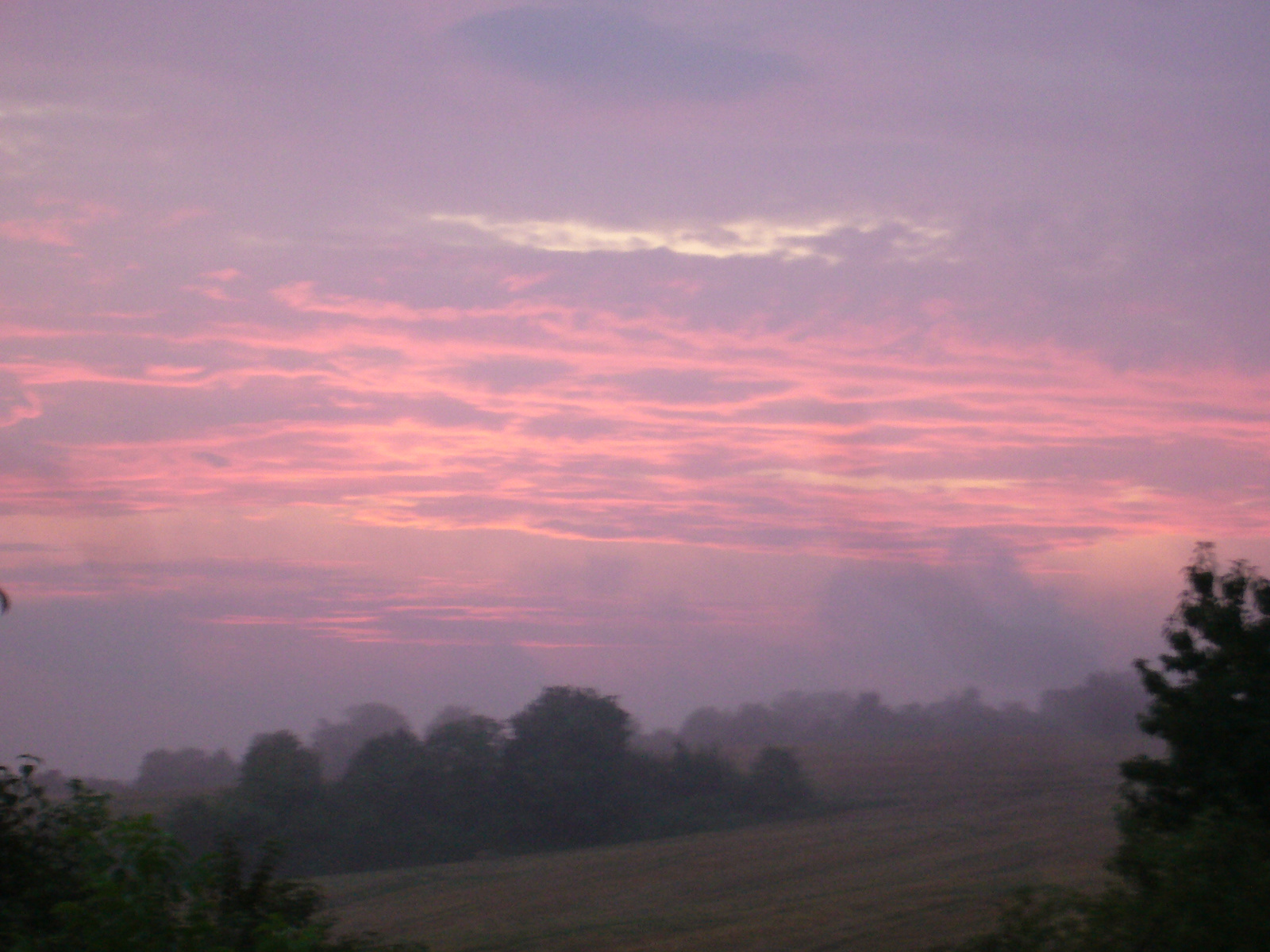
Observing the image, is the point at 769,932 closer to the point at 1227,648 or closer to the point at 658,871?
the point at 658,871

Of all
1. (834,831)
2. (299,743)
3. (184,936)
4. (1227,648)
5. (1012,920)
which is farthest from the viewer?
(834,831)

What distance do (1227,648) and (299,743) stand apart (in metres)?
30.6

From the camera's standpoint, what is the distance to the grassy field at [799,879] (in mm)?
26094

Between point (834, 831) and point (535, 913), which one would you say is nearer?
point (535, 913)

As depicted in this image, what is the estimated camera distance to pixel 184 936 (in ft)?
24.1

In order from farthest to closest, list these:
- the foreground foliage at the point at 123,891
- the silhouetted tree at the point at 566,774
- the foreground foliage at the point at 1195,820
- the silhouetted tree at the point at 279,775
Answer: the silhouetted tree at the point at 566,774 < the silhouetted tree at the point at 279,775 < the foreground foliage at the point at 1195,820 < the foreground foliage at the point at 123,891

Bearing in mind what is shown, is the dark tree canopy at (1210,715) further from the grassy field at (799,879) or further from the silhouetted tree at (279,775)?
the silhouetted tree at (279,775)

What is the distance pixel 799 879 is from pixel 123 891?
2887 cm

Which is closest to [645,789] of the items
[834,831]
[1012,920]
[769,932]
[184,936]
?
[834,831]

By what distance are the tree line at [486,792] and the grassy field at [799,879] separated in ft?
5.34

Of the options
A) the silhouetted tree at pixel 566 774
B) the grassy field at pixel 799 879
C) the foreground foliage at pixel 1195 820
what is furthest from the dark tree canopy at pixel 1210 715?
the silhouetted tree at pixel 566 774

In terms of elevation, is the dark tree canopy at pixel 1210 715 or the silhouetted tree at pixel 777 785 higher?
the dark tree canopy at pixel 1210 715

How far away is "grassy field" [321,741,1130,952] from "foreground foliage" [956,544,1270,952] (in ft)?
23.3

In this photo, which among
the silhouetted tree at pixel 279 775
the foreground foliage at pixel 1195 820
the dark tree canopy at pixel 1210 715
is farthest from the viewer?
the silhouetted tree at pixel 279 775
